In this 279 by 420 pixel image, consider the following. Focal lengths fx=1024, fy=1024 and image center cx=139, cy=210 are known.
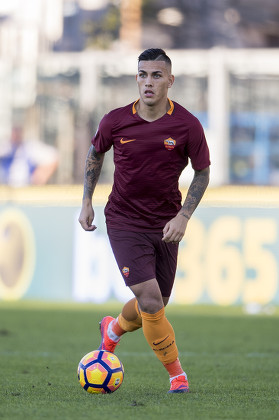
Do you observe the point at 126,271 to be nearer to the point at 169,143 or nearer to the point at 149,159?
the point at 149,159

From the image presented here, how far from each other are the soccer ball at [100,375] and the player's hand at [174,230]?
902 mm

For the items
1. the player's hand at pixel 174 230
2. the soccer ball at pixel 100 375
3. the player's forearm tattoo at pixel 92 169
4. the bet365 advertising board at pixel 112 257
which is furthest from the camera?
the bet365 advertising board at pixel 112 257

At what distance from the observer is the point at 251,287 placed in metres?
15.6

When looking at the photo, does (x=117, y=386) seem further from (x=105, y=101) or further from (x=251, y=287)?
(x=105, y=101)

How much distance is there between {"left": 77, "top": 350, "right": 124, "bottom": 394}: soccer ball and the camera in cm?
650

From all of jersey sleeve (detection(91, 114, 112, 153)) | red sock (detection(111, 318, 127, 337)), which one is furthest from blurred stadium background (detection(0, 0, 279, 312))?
jersey sleeve (detection(91, 114, 112, 153))

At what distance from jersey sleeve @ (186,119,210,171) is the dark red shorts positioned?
548 millimetres

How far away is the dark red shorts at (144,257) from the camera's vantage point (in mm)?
6539

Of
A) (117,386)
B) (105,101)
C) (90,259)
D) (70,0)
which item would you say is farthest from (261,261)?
(70,0)

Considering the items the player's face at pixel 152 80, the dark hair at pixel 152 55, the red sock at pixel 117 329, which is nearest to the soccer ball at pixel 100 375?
the red sock at pixel 117 329

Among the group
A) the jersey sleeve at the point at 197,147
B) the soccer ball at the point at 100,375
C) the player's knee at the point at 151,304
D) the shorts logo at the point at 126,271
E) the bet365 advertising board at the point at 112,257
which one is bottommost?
the bet365 advertising board at the point at 112,257

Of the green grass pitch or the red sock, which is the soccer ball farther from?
the red sock

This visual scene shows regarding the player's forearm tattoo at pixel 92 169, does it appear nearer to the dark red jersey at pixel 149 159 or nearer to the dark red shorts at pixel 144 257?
the dark red jersey at pixel 149 159

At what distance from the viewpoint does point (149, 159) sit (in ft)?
21.6
